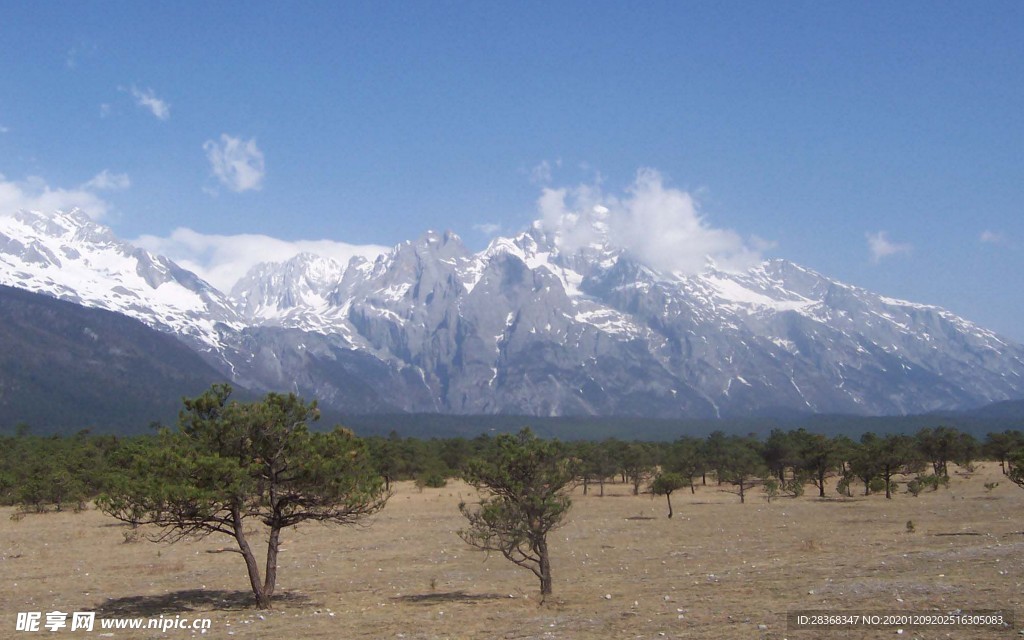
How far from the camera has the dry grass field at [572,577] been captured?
24.1 m

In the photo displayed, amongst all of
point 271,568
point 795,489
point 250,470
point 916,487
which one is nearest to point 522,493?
point 271,568

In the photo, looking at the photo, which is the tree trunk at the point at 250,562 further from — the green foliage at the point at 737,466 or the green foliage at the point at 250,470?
the green foliage at the point at 737,466

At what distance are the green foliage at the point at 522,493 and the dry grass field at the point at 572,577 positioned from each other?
226cm

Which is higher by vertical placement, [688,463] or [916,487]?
[688,463]

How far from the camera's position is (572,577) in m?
35.4

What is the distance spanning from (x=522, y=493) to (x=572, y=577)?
7.62 meters

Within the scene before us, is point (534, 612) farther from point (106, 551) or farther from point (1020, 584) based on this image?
point (106, 551)

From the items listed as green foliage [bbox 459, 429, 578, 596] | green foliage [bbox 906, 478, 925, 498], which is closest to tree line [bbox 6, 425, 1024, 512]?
green foliage [bbox 906, 478, 925, 498]

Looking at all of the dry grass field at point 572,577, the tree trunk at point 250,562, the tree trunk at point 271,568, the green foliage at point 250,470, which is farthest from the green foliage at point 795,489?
the tree trunk at point 250,562

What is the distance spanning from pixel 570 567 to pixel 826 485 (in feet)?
247

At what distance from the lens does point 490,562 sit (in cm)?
4203

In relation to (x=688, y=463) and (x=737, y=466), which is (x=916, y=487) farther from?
(x=688, y=463)

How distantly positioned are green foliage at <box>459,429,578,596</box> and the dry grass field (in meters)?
2.26

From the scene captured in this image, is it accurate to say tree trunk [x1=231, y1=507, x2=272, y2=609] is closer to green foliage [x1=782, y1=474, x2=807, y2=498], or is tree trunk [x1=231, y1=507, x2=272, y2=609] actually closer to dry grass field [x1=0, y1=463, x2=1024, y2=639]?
dry grass field [x1=0, y1=463, x2=1024, y2=639]
